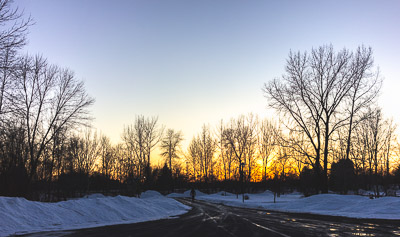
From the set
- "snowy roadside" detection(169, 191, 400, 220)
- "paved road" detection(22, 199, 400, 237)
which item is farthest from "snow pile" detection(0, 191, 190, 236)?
"snowy roadside" detection(169, 191, 400, 220)

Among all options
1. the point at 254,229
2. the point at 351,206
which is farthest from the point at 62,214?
the point at 351,206

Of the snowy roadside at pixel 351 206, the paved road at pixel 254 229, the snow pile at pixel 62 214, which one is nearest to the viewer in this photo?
the paved road at pixel 254 229

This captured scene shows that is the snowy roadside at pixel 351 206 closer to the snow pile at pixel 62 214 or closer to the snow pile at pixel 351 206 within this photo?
the snow pile at pixel 351 206

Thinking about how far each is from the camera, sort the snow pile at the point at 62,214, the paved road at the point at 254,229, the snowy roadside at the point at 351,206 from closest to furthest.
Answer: the paved road at the point at 254,229 → the snow pile at the point at 62,214 → the snowy roadside at the point at 351,206

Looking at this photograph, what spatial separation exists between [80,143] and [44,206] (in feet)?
183

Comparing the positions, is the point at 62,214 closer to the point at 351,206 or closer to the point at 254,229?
the point at 254,229

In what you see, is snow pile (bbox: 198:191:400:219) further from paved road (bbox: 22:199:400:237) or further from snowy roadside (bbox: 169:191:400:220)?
paved road (bbox: 22:199:400:237)

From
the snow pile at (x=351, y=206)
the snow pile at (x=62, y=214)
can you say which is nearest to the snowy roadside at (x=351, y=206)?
the snow pile at (x=351, y=206)

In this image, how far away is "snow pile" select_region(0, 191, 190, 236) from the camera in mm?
11242

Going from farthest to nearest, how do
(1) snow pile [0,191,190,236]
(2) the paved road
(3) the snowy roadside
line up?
(3) the snowy roadside < (1) snow pile [0,191,190,236] < (2) the paved road

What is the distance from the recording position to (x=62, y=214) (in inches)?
535

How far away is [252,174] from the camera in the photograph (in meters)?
65.4

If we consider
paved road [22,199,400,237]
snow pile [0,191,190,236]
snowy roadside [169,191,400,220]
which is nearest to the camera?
paved road [22,199,400,237]

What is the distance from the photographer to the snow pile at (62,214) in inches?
443
